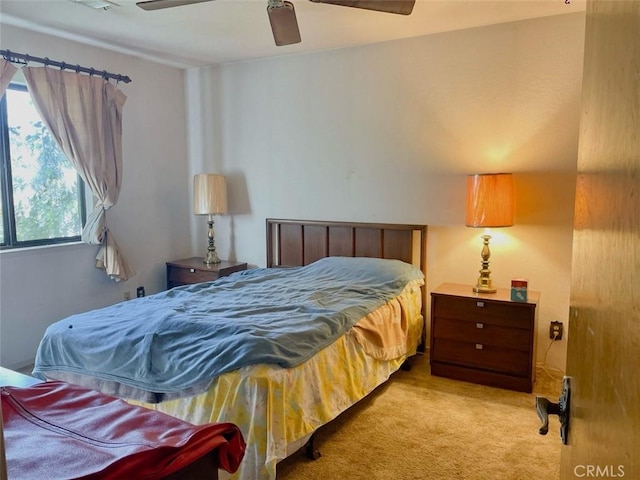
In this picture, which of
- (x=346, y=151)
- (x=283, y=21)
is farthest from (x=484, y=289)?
(x=283, y=21)

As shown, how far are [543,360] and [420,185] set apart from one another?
1.57 meters

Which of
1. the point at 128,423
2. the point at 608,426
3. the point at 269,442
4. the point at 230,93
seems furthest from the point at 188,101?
the point at 608,426

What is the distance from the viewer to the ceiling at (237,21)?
2977mm

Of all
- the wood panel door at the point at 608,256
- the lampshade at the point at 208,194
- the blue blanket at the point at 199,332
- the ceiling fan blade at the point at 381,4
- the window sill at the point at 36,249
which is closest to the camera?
the wood panel door at the point at 608,256

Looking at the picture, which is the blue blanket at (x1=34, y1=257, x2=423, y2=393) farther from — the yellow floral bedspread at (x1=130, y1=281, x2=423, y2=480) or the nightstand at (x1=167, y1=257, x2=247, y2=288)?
the nightstand at (x1=167, y1=257, x2=247, y2=288)

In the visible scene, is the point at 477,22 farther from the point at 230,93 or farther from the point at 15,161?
the point at 15,161

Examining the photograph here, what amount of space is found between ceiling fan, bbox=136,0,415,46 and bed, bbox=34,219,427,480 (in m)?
1.59

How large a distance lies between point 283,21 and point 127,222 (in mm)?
2478

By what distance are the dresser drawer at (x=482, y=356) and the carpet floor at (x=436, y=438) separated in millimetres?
144

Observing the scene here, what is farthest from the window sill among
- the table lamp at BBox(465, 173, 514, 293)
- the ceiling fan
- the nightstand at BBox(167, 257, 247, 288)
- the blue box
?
the blue box

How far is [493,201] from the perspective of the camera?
3080 millimetres

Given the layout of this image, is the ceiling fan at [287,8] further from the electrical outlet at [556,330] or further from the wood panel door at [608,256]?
the electrical outlet at [556,330]

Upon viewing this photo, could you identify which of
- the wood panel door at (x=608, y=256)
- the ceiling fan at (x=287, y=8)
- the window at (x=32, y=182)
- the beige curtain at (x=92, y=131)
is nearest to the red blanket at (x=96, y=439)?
the wood panel door at (x=608, y=256)

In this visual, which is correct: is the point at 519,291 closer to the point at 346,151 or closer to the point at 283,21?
the point at 346,151
